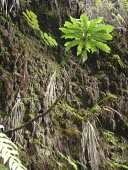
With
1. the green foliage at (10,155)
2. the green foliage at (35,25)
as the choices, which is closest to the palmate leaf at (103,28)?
the green foliage at (10,155)

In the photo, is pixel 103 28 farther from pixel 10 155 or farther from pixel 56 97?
pixel 56 97

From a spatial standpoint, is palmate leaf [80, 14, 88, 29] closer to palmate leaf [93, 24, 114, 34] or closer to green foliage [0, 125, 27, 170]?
palmate leaf [93, 24, 114, 34]

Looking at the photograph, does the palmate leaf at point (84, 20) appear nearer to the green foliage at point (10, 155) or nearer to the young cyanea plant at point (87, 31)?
the young cyanea plant at point (87, 31)

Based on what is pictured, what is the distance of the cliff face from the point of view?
3.09 metres

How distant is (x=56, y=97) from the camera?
11.6ft

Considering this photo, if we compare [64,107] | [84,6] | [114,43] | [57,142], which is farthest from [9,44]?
[114,43]

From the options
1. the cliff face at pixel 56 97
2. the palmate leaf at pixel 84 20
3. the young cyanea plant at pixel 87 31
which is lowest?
the cliff face at pixel 56 97

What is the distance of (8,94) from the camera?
10.1ft

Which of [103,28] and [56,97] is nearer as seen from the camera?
[103,28]

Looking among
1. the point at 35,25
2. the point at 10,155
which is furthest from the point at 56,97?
the point at 10,155

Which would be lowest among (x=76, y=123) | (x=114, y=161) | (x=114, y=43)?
(x=114, y=161)

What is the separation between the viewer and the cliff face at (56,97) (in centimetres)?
309

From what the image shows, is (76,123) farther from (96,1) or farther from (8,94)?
(96,1)

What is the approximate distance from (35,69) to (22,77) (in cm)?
42
